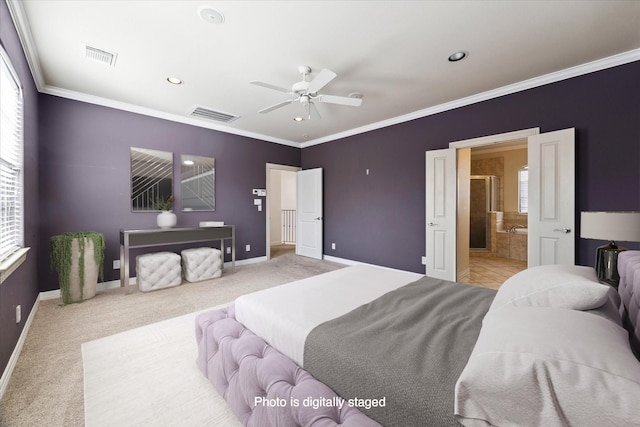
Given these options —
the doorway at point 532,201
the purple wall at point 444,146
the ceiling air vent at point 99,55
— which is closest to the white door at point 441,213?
the doorway at point 532,201

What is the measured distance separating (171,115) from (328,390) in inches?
182

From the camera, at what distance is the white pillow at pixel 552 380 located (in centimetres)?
63

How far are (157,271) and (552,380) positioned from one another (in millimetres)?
4121

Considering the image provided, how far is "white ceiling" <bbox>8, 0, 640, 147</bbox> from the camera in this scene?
201 cm

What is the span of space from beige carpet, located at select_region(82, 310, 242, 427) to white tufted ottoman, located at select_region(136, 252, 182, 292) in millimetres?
1311

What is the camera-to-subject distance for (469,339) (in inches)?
45.9

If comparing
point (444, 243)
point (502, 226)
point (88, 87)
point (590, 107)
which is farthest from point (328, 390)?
Result: point (502, 226)

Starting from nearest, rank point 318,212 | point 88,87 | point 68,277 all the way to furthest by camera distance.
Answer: point 68,277, point 88,87, point 318,212

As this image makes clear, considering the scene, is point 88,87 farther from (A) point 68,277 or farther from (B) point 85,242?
(A) point 68,277

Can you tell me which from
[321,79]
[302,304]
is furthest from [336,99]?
[302,304]

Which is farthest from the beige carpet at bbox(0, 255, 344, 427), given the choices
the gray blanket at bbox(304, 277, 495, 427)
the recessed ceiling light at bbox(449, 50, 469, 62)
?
the recessed ceiling light at bbox(449, 50, 469, 62)

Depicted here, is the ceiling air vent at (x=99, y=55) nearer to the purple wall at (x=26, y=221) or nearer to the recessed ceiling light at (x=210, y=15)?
the purple wall at (x=26, y=221)

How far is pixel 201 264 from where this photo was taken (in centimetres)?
405

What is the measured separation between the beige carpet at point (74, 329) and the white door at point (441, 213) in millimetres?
1970
